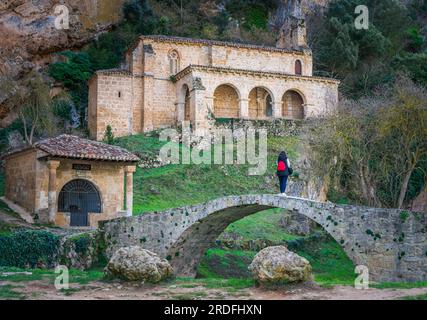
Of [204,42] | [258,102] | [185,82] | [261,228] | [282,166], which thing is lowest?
[261,228]

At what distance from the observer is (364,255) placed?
76.6 ft

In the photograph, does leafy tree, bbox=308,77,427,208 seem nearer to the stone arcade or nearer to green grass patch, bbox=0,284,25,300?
the stone arcade

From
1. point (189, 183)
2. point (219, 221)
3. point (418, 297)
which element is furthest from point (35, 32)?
point (418, 297)

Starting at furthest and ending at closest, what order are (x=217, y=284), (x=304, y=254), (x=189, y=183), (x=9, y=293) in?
(x=189, y=183), (x=304, y=254), (x=217, y=284), (x=9, y=293)

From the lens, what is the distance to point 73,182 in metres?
32.7

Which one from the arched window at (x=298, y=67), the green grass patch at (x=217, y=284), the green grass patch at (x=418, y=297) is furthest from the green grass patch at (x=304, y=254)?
the arched window at (x=298, y=67)

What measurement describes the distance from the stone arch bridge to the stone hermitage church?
22.9 metres

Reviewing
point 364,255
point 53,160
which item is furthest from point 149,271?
point 53,160

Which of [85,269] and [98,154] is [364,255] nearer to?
[85,269]

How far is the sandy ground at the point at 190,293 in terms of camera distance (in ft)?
57.5

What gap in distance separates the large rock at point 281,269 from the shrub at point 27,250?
1101 cm

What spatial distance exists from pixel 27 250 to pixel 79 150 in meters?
6.92

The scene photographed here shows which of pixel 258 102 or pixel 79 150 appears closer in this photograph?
pixel 79 150

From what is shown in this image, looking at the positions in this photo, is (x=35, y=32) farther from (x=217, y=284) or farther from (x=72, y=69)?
(x=217, y=284)
